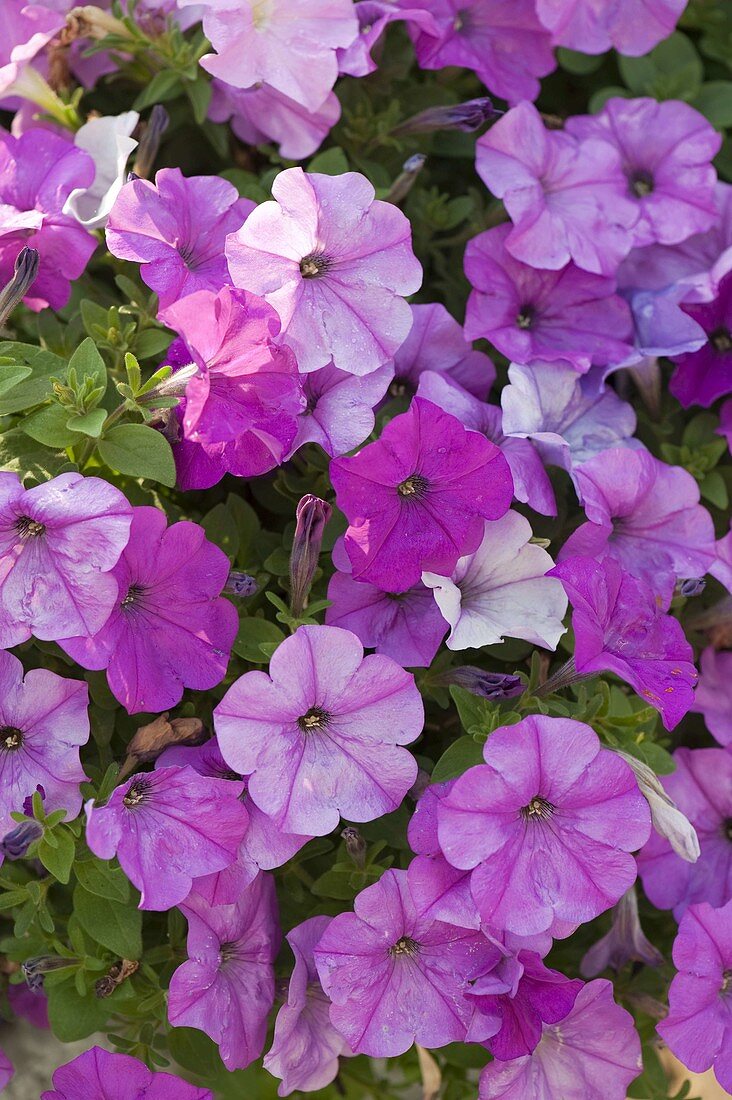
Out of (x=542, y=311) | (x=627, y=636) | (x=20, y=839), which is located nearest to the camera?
(x=20, y=839)

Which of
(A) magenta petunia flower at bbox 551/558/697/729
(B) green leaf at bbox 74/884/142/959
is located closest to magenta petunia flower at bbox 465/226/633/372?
(A) magenta petunia flower at bbox 551/558/697/729

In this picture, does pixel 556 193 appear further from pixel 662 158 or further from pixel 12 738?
pixel 12 738

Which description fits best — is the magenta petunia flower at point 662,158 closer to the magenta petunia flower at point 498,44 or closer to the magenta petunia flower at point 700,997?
the magenta petunia flower at point 498,44

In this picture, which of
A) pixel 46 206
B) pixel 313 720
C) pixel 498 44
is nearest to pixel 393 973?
pixel 313 720

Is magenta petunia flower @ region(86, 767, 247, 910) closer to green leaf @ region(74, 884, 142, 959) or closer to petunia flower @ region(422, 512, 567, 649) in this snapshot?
green leaf @ region(74, 884, 142, 959)

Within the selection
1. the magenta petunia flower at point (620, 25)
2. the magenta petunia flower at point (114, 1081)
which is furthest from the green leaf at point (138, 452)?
the magenta petunia flower at point (620, 25)
